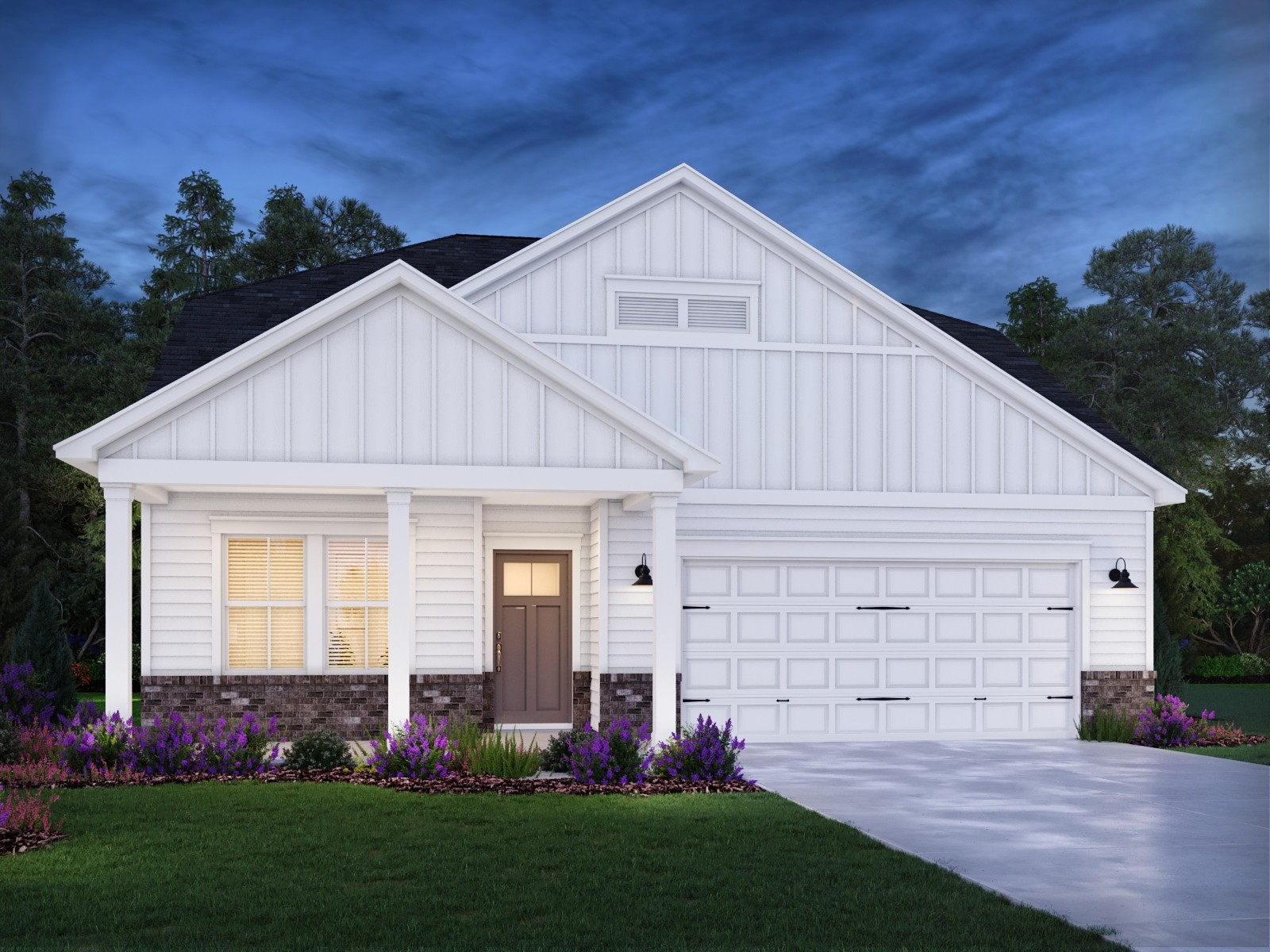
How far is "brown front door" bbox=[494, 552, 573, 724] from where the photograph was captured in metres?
15.9

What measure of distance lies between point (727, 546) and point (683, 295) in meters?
3.14

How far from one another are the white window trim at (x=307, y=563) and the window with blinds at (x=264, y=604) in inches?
2.4

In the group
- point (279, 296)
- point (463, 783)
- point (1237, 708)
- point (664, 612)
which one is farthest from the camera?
point (1237, 708)

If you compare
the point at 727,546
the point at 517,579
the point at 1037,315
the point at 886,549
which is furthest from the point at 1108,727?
the point at 1037,315

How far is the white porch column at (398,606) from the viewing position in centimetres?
1198

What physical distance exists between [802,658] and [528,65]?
8.29 meters

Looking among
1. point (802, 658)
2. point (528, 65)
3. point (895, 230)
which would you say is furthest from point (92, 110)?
point (895, 230)

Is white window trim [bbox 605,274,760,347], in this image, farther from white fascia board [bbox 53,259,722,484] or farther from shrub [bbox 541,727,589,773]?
shrub [bbox 541,727,589,773]

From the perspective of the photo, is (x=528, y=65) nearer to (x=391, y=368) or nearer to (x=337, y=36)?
(x=337, y=36)

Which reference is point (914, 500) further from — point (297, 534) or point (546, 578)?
point (297, 534)

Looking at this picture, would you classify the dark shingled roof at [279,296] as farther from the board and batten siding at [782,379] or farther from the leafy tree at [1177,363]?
the leafy tree at [1177,363]

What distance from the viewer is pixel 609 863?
7758 mm

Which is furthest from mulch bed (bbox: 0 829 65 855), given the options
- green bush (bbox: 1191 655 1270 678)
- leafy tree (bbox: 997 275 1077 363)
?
leafy tree (bbox: 997 275 1077 363)

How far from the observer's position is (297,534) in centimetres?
1489
